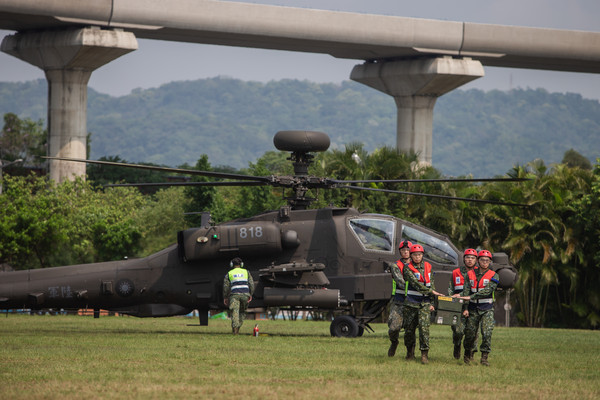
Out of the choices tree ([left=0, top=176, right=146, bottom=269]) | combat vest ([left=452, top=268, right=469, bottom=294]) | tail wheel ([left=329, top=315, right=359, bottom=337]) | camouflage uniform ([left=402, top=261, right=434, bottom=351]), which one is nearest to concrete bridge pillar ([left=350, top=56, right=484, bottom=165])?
tree ([left=0, top=176, right=146, bottom=269])

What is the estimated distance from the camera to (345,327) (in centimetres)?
2245

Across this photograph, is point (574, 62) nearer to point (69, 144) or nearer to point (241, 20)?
point (241, 20)

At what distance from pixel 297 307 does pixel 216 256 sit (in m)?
2.37

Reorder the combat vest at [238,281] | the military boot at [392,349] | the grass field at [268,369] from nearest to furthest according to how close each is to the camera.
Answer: the grass field at [268,369] → the military boot at [392,349] → the combat vest at [238,281]

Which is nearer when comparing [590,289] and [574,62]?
[590,289]

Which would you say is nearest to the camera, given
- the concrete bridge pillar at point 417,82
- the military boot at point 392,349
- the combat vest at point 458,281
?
the combat vest at point 458,281

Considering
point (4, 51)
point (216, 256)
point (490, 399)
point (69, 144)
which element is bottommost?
point (490, 399)

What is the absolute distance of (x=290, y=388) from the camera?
1261cm

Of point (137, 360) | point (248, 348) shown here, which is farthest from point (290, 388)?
point (248, 348)

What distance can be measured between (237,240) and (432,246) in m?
4.74

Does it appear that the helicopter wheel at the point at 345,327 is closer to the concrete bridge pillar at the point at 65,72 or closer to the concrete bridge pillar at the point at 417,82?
the concrete bridge pillar at the point at 65,72

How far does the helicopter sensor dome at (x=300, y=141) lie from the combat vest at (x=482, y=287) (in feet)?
21.9

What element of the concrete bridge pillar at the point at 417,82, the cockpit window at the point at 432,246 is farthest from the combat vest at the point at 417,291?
the concrete bridge pillar at the point at 417,82

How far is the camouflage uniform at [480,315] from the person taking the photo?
16.4 metres
